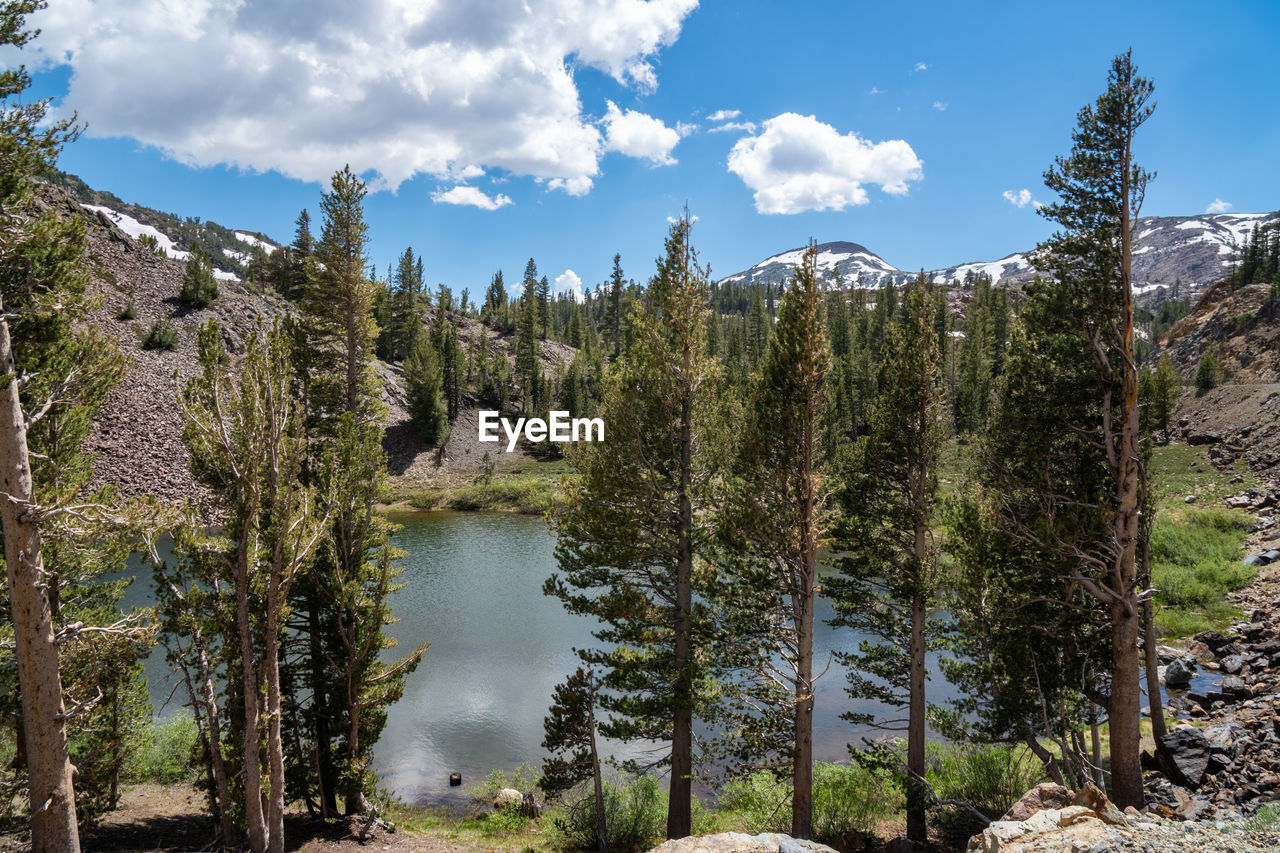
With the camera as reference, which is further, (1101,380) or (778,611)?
(778,611)

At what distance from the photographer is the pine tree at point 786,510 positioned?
13008 mm

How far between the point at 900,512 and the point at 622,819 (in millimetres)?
9729

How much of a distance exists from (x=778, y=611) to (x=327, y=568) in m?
9.68

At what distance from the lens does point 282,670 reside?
14.0 meters

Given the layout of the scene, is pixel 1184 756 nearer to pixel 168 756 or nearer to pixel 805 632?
pixel 805 632

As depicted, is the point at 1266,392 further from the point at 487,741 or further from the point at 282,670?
the point at 282,670

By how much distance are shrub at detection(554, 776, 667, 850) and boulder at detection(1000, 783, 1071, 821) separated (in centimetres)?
888

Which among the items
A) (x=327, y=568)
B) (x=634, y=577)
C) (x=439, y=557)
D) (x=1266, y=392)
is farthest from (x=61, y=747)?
(x=1266, y=392)

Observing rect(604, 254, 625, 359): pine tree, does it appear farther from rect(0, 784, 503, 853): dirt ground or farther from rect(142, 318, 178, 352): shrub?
rect(0, 784, 503, 853): dirt ground

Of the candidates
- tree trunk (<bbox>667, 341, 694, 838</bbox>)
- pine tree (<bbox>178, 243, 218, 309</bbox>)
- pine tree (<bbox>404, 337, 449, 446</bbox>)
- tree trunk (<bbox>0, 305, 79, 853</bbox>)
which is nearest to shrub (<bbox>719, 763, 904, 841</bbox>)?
tree trunk (<bbox>667, 341, 694, 838</bbox>)

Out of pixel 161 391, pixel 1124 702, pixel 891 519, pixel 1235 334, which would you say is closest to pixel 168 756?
pixel 891 519

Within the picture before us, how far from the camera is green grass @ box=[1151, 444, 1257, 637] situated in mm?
25406

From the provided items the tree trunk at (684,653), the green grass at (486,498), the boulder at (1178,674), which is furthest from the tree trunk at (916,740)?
the green grass at (486,498)

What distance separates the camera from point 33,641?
26.7 feet
